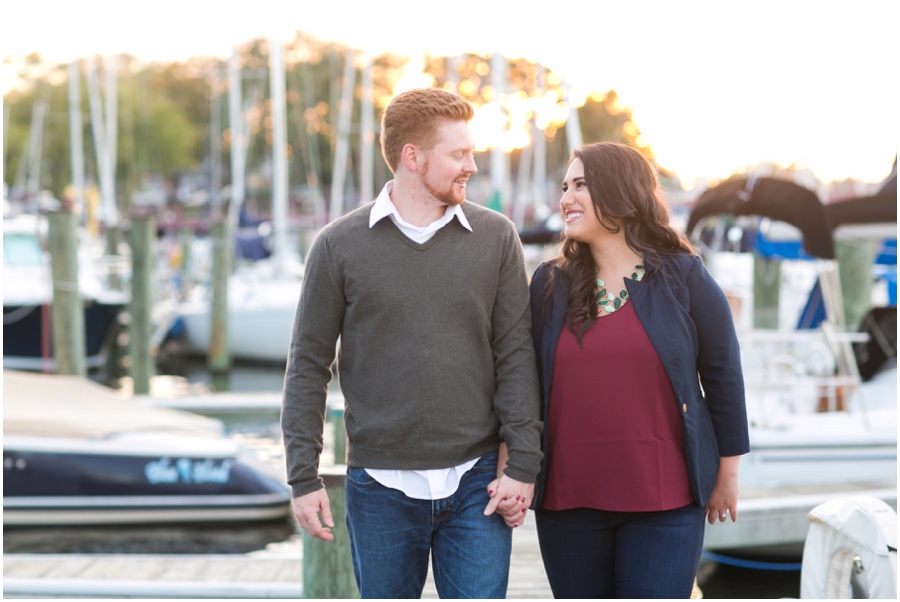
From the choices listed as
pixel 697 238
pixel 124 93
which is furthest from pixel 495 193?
pixel 124 93

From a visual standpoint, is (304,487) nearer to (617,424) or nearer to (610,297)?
(617,424)

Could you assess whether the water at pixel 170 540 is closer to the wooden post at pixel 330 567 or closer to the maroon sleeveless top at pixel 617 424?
the wooden post at pixel 330 567

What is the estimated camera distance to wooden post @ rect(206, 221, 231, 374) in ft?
54.0

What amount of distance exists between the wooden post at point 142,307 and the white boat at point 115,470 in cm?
627

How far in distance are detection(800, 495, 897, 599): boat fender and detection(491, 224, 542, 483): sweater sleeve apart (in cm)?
117

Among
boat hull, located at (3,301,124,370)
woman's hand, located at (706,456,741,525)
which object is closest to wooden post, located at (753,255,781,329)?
woman's hand, located at (706,456,741,525)

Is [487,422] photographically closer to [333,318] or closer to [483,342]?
[483,342]

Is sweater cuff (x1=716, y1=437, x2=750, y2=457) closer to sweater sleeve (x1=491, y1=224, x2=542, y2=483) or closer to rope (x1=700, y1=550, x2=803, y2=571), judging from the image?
sweater sleeve (x1=491, y1=224, x2=542, y2=483)

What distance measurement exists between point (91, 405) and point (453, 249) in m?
6.26

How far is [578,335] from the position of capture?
8.05 ft

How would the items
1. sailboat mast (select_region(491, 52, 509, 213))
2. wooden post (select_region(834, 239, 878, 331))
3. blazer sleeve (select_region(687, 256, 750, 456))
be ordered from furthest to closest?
sailboat mast (select_region(491, 52, 509, 213)), wooden post (select_region(834, 239, 878, 331)), blazer sleeve (select_region(687, 256, 750, 456))

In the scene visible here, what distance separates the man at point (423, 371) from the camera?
2.40m

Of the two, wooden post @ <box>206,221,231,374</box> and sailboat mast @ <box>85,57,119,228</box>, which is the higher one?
sailboat mast @ <box>85,57,119,228</box>

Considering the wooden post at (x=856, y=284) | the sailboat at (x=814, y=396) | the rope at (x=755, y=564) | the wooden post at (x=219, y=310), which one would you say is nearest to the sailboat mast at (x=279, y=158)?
the wooden post at (x=219, y=310)
